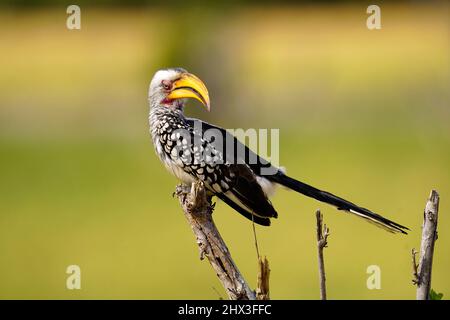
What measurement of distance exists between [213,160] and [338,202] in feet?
2.26

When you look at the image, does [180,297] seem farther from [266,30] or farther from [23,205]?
[266,30]

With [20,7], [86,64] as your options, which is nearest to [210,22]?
[86,64]

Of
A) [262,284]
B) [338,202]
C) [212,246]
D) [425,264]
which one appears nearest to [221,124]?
[338,202]

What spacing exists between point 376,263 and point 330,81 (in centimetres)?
1558

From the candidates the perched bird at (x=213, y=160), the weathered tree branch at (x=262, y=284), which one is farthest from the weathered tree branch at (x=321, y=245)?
the perched bird at (x=213, y=160)

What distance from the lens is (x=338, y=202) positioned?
16.3 feet

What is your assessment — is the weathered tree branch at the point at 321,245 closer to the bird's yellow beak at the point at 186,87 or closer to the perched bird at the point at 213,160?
the perched bird at the point at 213,160

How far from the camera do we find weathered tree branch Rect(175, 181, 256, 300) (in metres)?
3.96

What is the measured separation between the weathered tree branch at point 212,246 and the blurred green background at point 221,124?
517cm

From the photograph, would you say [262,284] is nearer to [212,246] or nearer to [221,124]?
[212,246]

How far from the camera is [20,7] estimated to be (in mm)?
32938

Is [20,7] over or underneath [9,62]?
over

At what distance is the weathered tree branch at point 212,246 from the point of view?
13.0 feet

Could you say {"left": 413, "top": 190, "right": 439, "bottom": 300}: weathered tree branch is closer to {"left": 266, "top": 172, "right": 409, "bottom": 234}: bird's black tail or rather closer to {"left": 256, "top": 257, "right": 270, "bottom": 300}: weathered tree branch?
{"left": 256, "top": 257, "right": 270, "bottom": 300}: weathered tree branch
